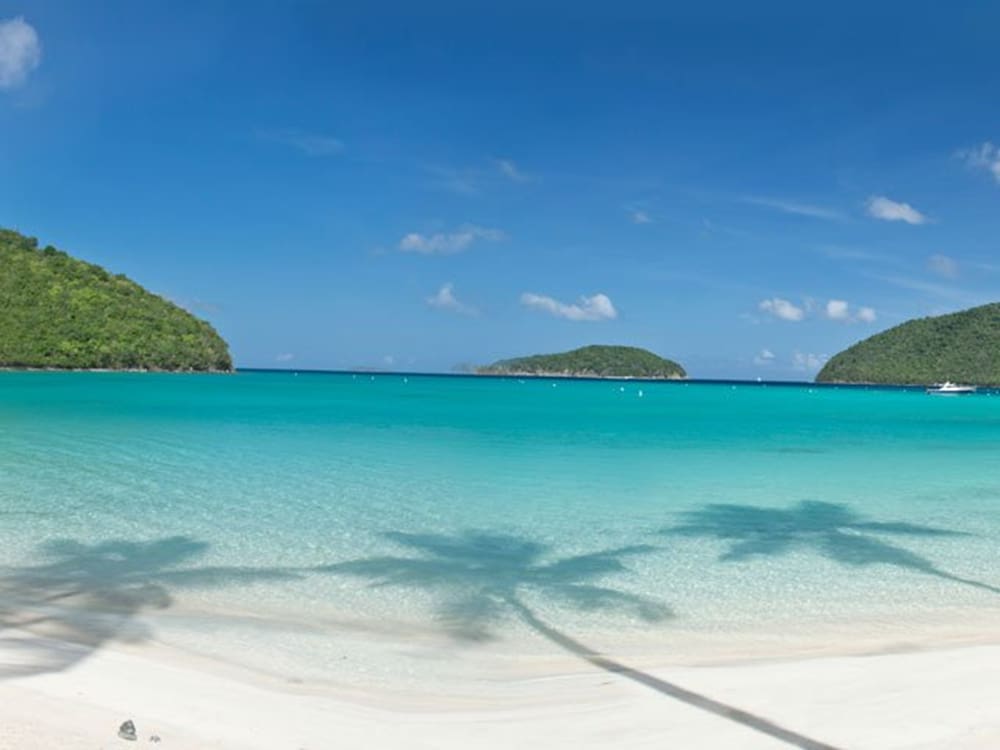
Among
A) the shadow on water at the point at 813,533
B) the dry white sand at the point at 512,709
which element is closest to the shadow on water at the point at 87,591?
the dry white sand at the point at 512,709

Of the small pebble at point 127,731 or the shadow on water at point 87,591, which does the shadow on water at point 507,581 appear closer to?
the shadow on water at point 87,591

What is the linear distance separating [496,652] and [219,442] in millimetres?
25766

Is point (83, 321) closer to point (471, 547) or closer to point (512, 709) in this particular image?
point (471, 547)

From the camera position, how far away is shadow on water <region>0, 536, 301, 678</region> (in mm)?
7535

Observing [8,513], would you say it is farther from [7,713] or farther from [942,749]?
[942,749]

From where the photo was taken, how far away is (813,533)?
51.1ft

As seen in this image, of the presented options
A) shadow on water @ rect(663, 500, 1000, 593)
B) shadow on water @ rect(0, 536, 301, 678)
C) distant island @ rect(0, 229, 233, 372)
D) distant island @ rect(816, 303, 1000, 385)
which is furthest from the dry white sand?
distant island @ rect(816, 303, 1000, 385)

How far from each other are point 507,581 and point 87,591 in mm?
5322

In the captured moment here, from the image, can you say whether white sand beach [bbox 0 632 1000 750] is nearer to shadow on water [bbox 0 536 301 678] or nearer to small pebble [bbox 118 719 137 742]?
small pebble [bbox 118 719 137 742]

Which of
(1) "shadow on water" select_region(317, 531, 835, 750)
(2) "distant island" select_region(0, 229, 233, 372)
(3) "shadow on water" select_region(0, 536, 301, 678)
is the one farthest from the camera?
(2) "distant island" select_region(0, 229, 233, 372)

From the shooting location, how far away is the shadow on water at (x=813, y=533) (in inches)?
520

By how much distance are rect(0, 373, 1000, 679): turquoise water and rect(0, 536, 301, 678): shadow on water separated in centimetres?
5

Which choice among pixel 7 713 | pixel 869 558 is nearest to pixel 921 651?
pixel 869 558

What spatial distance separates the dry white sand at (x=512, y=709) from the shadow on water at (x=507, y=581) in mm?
525
